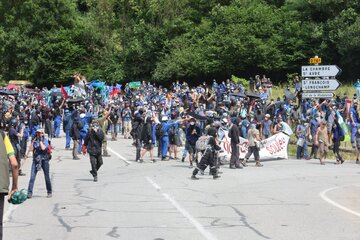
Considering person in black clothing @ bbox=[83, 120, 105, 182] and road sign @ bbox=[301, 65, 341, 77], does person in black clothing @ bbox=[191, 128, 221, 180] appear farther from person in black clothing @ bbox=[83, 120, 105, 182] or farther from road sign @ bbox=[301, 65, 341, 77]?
road sign @ bbox=[301, 65, 341, 77]

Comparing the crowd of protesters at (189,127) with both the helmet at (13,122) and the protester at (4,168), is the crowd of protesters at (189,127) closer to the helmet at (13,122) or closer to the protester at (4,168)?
the helmet at (13,122)

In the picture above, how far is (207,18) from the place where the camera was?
209ft

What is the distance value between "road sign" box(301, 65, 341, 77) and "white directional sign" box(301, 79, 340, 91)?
8.8 inches

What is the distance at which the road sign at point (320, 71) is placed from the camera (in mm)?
27209

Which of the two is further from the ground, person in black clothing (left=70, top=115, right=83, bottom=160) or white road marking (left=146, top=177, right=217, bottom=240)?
person in black clothing (left=70, top=115, right=83, bottom=160)

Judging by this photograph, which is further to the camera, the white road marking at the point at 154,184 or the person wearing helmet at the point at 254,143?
the person wearing helmet at the point at 254,143

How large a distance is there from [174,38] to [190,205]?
48.4m

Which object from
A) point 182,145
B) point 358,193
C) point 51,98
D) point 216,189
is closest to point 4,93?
point 51,98

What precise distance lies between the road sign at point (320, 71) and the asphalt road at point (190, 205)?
3955mm

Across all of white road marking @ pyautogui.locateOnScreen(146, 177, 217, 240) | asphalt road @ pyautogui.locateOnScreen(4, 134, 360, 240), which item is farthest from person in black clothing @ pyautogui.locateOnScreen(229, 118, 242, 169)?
white road marking @ pyautogui.locateOnScreen(146, 177, 217, 240)

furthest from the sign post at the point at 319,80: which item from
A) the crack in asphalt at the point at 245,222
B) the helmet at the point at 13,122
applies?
the crack in asphalt at the point at 245,222

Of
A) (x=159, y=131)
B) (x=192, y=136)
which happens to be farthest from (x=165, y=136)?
(x=192, y=136)

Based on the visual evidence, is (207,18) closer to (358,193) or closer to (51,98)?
(51,98)

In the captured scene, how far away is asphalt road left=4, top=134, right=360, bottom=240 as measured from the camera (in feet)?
39.8
